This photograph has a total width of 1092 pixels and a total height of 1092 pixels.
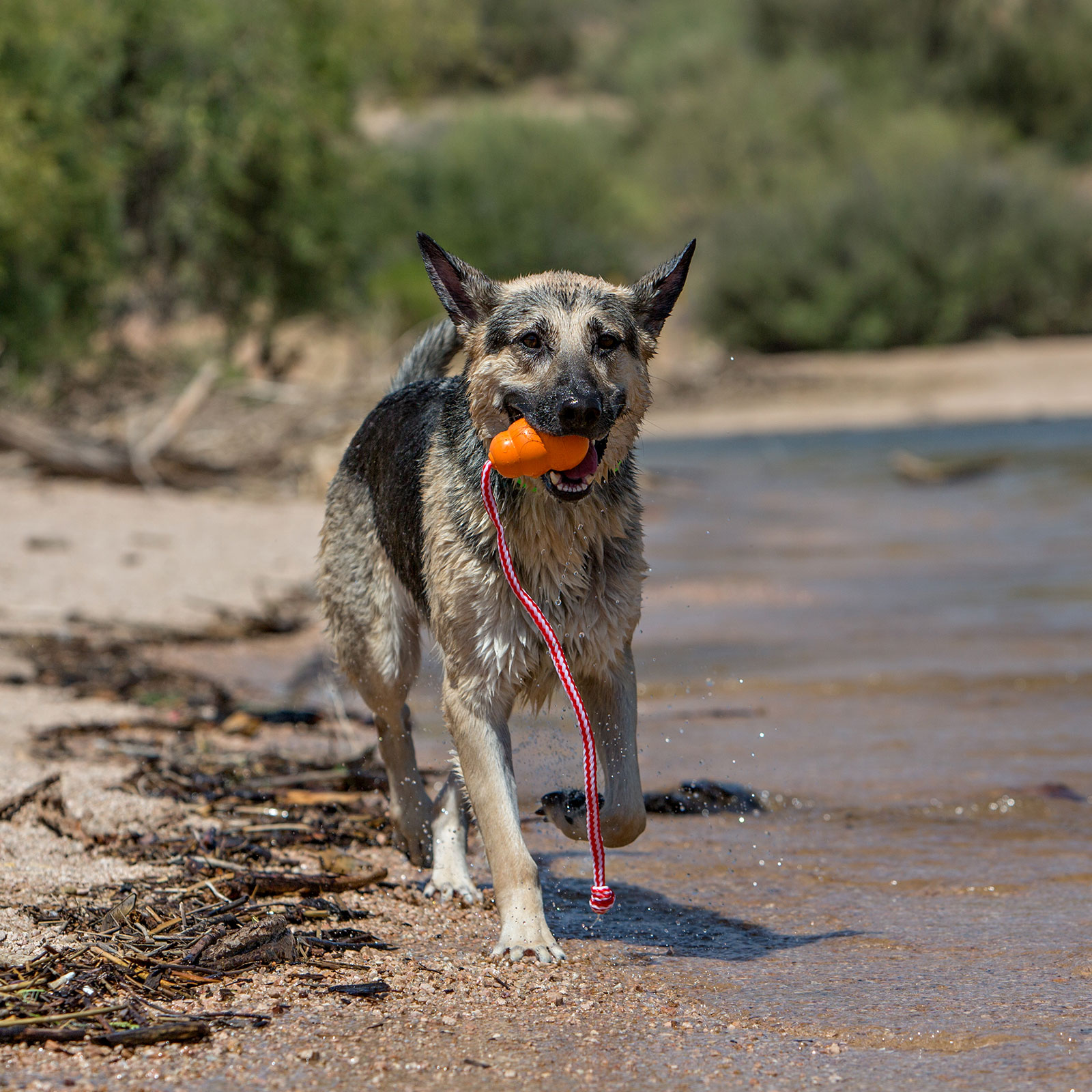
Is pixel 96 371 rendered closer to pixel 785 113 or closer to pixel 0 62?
pixel 0 62

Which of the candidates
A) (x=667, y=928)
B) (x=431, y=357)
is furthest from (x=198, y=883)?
(x=431, y=357)

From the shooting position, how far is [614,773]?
Result: 4543mm

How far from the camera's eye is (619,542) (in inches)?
182

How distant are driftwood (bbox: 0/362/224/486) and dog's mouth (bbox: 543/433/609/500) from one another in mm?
11424

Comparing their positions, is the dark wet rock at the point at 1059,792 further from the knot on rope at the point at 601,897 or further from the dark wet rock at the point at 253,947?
the dark wet rock at the point at 253,947

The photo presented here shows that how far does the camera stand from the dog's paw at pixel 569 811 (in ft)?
14.7

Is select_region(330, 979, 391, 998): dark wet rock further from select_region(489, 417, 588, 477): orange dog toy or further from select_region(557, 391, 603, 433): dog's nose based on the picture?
select_region(557, 391, 603, 433): dog's nose

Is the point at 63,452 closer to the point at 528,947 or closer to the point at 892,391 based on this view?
the point at 528,947

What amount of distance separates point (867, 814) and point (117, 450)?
37.4 feet

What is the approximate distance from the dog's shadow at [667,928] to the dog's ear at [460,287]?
6.27 feet

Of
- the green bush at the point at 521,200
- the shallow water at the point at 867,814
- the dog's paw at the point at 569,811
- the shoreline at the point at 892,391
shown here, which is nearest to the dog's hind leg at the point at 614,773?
the dog's paw at the point at 569,811

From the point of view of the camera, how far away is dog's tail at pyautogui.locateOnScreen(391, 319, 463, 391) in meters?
6.00

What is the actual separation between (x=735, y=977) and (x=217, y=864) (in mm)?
1699

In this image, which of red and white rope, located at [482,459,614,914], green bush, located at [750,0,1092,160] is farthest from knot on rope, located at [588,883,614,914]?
green bush, located at [750,0,1092,160]
